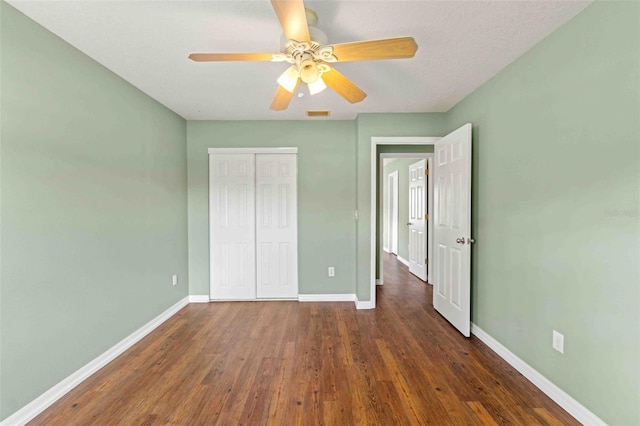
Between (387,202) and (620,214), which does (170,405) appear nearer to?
(620,214)

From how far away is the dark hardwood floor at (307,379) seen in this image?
5.74 feet

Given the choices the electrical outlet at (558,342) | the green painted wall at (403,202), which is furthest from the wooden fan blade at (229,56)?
the green painted wall at (403,202)

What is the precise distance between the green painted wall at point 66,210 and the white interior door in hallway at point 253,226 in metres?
0.89

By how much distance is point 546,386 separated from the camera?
1.94 meters

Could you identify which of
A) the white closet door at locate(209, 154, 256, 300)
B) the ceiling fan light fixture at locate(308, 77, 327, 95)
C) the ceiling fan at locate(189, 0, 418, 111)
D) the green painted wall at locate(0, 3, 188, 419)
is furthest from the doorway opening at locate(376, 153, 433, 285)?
the green painted wall at locate(0, 3, 188, 419)

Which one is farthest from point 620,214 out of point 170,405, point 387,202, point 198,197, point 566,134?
point 387,202

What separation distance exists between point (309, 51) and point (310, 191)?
2312 millimetres

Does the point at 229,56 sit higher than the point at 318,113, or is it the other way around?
the point at 318,113

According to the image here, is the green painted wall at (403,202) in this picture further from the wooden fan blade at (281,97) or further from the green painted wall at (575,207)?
the wooden fan blade at (281,97)

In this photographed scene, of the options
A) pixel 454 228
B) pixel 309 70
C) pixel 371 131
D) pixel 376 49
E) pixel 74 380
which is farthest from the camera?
pixel 371 131

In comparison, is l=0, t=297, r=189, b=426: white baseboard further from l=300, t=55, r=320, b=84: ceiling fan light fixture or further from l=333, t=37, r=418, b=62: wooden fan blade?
l=333, t=37, r=418, b=62: wooden fan blade

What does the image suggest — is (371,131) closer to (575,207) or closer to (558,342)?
(575,207)

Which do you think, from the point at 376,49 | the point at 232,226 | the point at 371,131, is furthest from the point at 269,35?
the point at 232,226

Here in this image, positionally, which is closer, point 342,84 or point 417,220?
point 342,84
